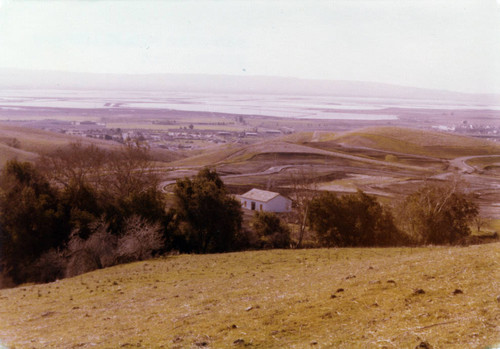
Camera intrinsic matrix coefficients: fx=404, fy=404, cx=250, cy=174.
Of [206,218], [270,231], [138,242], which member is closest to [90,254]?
[138,242]

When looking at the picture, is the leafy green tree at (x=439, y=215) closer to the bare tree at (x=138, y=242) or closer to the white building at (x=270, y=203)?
the white building at (x=270, y=203)

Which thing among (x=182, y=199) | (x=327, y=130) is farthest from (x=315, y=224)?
(x=327, y=130)

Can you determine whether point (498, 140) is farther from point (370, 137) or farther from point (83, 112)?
point (83, 112)

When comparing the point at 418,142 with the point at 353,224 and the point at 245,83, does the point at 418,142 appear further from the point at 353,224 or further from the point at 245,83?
the point at 353,224

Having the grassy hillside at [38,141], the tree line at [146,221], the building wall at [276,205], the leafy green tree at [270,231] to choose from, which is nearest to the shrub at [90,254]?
the tree line at [146,221]

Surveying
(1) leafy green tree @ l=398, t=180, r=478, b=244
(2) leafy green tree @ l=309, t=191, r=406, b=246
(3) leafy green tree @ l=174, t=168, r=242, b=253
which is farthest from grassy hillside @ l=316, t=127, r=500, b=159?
(3) leafy green tree @ l=174, t=168, r=242, b=253
